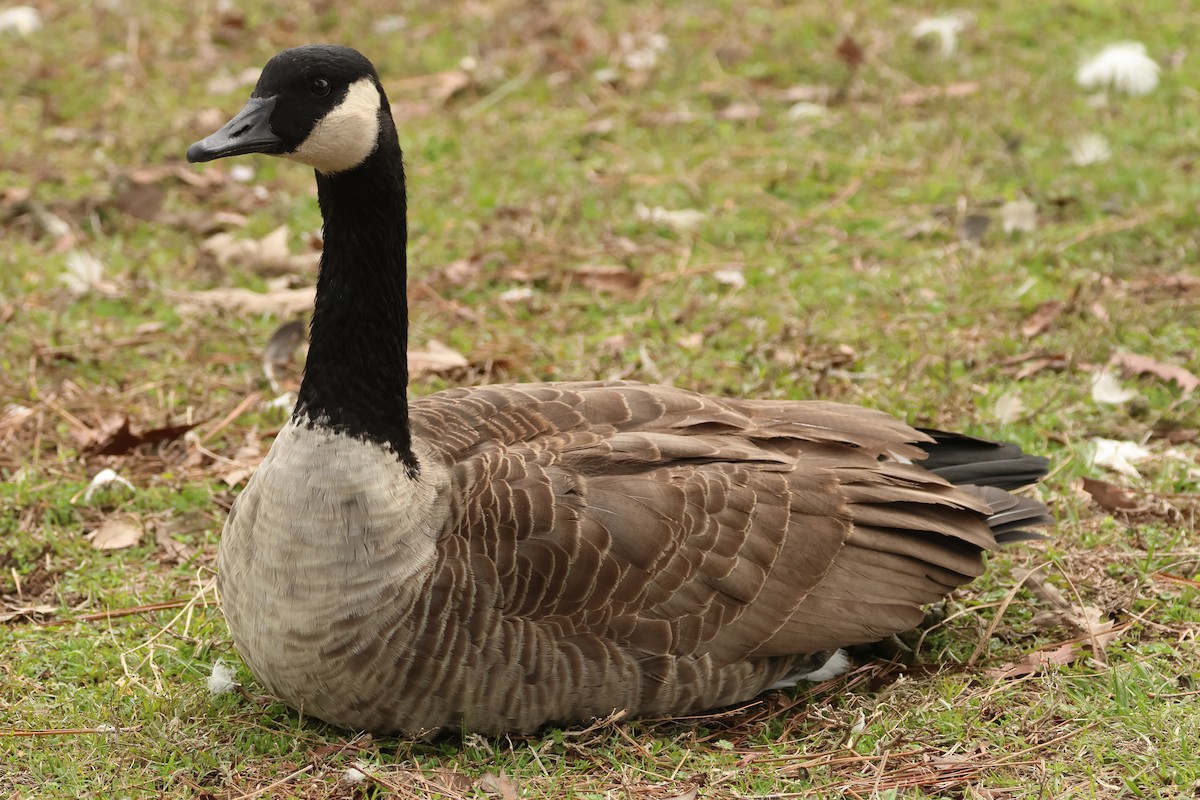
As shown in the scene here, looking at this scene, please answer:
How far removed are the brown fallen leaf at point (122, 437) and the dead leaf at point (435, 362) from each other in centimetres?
99

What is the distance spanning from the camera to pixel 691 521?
4.09 metres

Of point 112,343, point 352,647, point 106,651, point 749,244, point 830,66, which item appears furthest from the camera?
point 830,66

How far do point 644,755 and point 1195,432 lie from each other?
3034 millimetres

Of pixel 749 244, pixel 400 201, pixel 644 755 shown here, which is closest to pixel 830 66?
pixel 749 244

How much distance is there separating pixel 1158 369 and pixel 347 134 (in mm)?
3769

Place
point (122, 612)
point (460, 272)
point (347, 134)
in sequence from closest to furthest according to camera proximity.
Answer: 1. point (347, 134)
2. point (122, 612)
3. point (460, 272)

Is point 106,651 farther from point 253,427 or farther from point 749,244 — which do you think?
point 749,244

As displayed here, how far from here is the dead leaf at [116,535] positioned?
505 centimetres

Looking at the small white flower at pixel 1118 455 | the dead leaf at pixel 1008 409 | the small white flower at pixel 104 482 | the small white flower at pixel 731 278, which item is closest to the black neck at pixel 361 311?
the small white flower at pixel 104 482

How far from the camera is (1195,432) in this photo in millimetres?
5652

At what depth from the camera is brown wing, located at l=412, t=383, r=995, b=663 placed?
3.96 metres

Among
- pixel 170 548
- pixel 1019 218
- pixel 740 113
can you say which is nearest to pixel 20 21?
pixel 740 113

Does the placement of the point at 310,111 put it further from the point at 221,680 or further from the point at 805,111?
the point at 805,111

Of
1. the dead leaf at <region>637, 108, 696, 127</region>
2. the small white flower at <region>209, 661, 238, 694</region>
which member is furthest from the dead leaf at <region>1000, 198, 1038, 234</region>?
the small white flower at <region>209, 661, 238, 694</region>
